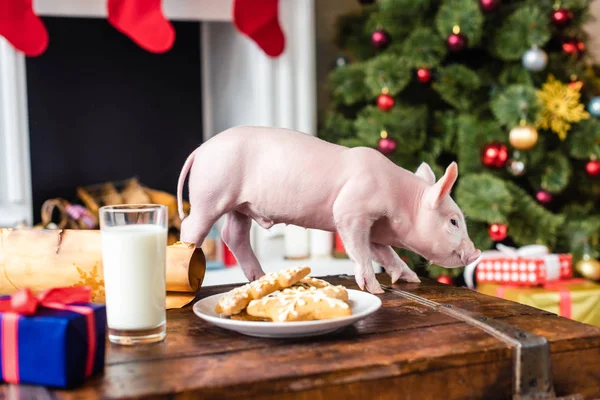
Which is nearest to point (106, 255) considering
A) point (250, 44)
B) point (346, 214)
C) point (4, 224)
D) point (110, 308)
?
point (110, 308)

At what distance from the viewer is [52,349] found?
63cm

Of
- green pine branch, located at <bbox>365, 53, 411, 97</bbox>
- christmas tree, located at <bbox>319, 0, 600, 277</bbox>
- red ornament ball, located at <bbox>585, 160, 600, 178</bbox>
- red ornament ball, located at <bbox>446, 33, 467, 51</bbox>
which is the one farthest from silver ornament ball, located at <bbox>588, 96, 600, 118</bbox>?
green pine branch, located at <bbox>365, 53, 411, 97</bbox>

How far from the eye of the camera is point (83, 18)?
222cm

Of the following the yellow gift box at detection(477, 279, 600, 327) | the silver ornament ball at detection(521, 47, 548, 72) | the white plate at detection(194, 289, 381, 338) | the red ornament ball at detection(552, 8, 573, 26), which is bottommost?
the yellow gift box at detection(477, 279, 600, 327)

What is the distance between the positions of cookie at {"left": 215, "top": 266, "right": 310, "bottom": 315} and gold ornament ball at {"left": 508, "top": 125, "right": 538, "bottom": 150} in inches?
48.8

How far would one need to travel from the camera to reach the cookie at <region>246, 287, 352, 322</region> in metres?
0.77

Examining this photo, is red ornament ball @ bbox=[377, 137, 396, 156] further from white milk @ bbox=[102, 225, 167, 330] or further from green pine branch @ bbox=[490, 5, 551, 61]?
white milk @ bbox=[102, 225, 167, 330]

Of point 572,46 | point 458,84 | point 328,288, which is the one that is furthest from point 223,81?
point 328,288

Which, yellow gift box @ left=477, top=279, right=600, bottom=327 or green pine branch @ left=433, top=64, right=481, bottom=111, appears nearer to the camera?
yellow gift box @ left=477, top=279, right=600, bottom=327

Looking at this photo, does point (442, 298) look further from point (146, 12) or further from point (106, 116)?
point (106, 116)

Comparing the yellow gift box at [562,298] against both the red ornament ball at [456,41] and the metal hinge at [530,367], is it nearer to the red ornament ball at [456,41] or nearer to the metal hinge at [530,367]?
the red ornament ball at [456,41]

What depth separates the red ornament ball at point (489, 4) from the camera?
192 centimetres

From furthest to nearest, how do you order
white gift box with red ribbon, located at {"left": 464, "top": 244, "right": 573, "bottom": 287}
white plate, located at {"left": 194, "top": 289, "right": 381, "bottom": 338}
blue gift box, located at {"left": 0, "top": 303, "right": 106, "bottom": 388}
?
white gift box with red ribbon, located at {"left": 464, "top": 244, "right": 573, "bottom": 287} < white plate, located at {"left": 194, "top": 289, "right": 381, "bottom": 338} < blue gift box, located at {"left": 0, "top": 303, "right": 106, "bottom": 388}

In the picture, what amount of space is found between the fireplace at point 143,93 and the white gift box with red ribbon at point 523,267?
73cm
